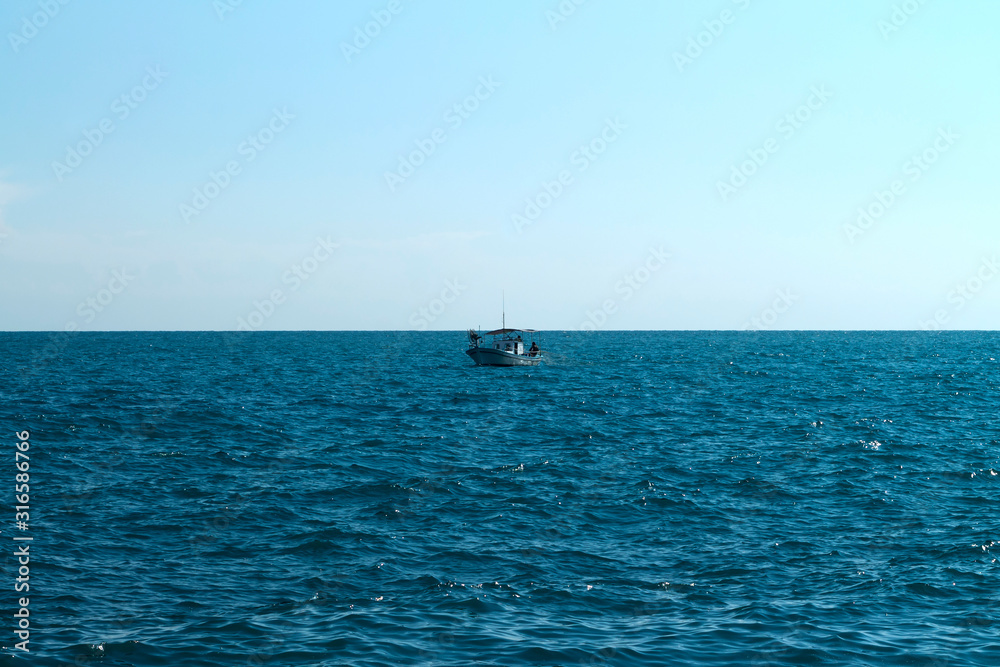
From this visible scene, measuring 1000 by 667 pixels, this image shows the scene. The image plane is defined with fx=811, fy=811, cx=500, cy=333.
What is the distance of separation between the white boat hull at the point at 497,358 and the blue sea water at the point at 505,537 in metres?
35.7

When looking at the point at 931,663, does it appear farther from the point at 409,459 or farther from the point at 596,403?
the point at 596,403

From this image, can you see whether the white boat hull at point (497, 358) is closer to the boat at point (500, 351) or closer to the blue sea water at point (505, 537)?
the boat at point (500, 351)

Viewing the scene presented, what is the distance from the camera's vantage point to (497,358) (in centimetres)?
8275

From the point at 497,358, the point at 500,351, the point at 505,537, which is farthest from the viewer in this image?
the point at 497,358

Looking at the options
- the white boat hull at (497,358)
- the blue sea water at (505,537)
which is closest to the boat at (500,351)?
the white boat hull at (497,358)

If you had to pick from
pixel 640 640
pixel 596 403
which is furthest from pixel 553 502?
pixel 596 403

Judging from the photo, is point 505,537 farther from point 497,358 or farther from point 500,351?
point 497,358

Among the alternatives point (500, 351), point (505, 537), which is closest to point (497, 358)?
point (500, 351)

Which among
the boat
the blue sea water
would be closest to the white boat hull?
the boat

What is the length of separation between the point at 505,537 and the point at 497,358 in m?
61.7

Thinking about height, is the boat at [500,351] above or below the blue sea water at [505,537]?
above

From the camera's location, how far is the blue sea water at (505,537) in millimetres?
14227

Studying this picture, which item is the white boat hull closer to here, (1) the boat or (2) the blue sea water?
(1) the boat

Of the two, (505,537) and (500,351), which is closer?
(505,537)
